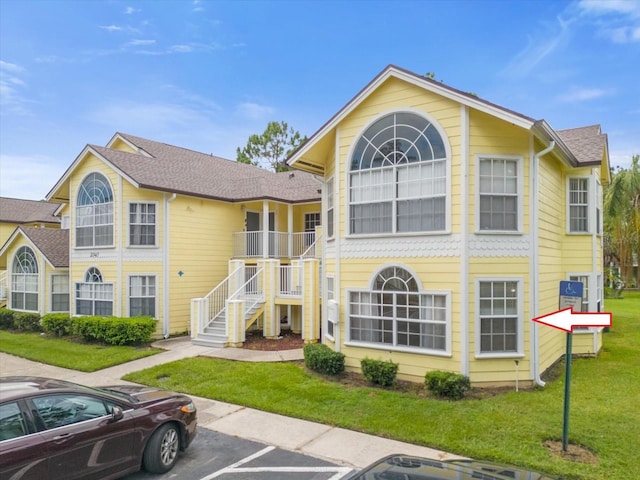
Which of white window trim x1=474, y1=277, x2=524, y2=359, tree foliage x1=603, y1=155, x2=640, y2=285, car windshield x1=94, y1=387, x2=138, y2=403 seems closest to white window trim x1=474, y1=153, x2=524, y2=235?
white window trim x1=474, y1=277, x2=524, y2=359

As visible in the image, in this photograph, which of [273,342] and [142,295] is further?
[142,295]

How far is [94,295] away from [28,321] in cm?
488

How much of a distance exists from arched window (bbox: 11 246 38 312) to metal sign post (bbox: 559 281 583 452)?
20.9 meters

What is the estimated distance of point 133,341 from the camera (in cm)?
1442

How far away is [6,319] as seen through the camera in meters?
19.7

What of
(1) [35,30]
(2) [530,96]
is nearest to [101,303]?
(1) [35,30]

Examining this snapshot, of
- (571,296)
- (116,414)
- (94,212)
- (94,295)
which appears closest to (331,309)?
(571,296)

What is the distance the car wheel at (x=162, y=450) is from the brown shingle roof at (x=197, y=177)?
11.0m

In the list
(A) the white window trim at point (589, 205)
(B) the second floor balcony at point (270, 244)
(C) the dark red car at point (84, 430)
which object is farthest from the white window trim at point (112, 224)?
(A) the white window trim at point (589, 205)

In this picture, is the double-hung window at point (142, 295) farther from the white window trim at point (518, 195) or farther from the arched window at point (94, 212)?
the white window trim at point (518, 195)

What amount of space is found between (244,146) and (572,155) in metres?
37.4

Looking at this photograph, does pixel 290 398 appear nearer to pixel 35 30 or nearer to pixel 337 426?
pixel 337 426

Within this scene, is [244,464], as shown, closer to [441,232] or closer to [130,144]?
[441,232]

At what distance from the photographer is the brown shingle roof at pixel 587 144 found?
37.2ft
